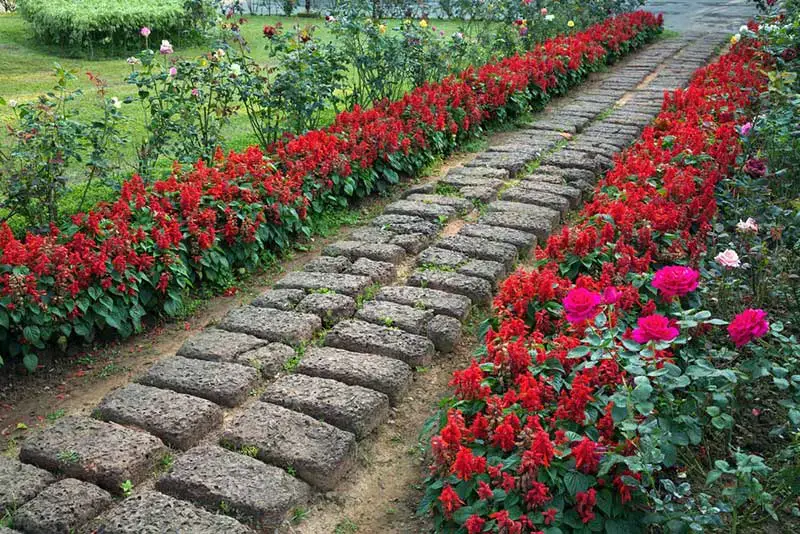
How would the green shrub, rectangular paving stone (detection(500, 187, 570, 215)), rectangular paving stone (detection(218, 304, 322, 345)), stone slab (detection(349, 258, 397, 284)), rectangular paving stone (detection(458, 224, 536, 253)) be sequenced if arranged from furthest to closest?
the green shrub, rectangular paving stone (detection(500, 187, 570, 215)), rectangular paving stone (detection(458, 224, 536, 253)), stone slab (detection(349, 258, 397, 284)), rectangular paving stone (detection(218, 304, 322, 345))

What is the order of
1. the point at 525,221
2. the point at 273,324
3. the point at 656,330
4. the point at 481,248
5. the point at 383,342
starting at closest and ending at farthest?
the point at 656,330 → the point at 383,342 → the point at 273,324 → the point at 481,248 → the point at 525,221

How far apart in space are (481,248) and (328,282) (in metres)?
0.93

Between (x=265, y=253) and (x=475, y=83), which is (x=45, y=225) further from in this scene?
(x=475, y=83)

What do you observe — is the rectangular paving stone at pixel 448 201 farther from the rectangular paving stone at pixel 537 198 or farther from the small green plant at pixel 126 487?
the small green plant at pixel 126 487

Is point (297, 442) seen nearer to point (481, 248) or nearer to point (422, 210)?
point (481, 248)

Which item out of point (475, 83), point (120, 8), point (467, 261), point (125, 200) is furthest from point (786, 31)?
point (120, 8)

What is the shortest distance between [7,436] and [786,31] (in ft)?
19.0

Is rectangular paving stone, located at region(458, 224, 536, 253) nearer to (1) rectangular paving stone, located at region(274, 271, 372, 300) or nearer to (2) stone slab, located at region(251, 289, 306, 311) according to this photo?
(1) rectangular paving stone, located at region(274, 271, 372, 300)

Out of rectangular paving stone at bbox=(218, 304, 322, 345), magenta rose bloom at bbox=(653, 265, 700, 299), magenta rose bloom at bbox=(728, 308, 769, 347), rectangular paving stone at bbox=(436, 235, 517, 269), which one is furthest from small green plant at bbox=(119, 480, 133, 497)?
rectangular paving stone at bbox=(436, 235, 517, 269)

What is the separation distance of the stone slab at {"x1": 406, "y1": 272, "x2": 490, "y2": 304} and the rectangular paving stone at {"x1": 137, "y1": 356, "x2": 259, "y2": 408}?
1162 mm

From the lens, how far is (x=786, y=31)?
20.1 ft

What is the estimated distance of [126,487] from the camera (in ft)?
9.57

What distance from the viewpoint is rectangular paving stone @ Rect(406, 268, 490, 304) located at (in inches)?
168

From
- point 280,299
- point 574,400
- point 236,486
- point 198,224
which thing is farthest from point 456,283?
point 236,486
